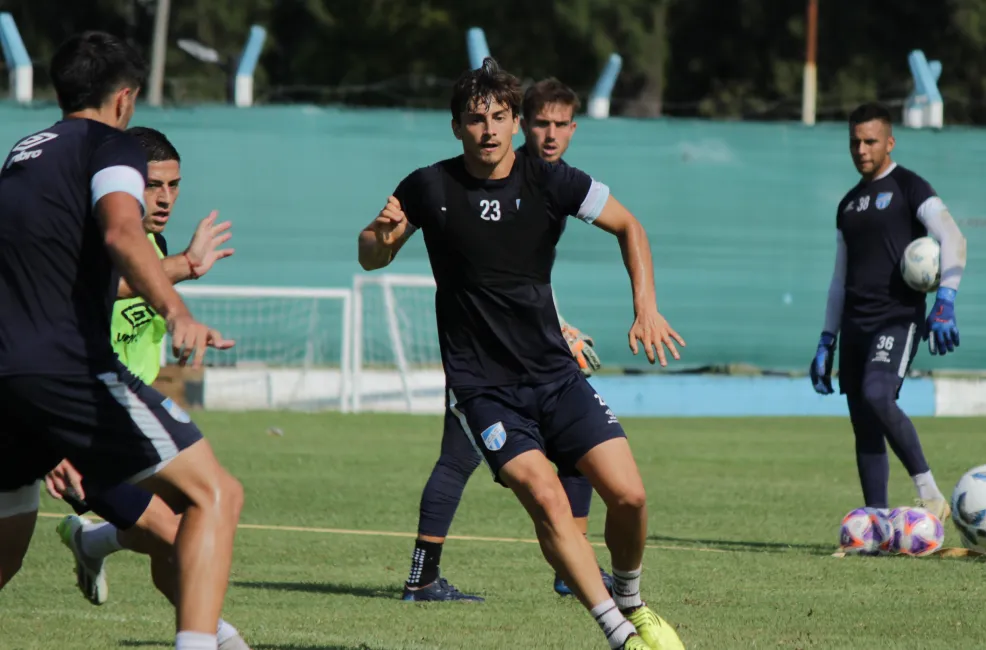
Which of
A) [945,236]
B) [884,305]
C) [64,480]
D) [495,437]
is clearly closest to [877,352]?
[884,305]

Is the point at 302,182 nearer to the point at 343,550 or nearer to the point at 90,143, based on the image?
the point at 343,550

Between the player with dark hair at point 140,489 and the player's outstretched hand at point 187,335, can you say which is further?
the player with dark hair at point 140,489

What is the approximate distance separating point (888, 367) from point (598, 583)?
4141 millimetres

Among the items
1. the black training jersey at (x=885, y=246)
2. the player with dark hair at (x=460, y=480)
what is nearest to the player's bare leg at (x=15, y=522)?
the player with dark hair at (x=460, y=480)

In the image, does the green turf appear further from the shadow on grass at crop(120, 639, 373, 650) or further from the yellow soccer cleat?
the yellow soccer cleat

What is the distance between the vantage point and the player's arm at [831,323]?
1012 cm

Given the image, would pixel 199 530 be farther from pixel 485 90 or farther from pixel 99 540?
pixel 485 90

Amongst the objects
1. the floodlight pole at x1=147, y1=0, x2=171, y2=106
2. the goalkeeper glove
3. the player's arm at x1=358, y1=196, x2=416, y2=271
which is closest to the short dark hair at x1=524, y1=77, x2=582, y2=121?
the goalkeeper glove

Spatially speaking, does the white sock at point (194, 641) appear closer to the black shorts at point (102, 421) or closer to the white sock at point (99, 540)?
the black shorts at point (102, 421)

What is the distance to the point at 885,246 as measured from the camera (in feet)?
32.2

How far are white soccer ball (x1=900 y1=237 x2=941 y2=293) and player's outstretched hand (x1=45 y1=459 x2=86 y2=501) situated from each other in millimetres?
5348

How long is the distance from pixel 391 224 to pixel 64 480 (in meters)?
1.48

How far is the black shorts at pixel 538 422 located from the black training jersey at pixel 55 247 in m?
1.57

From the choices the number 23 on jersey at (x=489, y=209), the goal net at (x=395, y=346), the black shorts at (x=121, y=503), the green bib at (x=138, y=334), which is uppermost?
the number 23 on jersey at (x=489, y=209)
